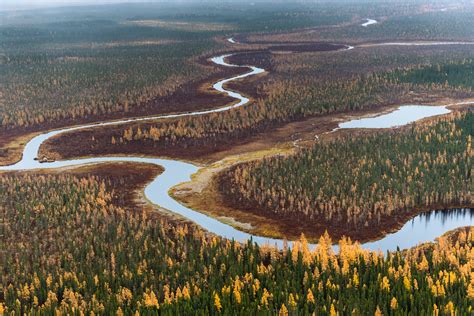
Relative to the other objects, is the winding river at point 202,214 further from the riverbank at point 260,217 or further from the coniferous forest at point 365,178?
the coniferous forest at point 365,178

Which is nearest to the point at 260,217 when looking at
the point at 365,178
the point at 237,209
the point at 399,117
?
the point at 237,209

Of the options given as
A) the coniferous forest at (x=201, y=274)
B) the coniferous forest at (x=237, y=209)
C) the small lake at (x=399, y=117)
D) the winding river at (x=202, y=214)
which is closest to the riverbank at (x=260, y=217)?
the coniferous forest at (x=237, y=209)

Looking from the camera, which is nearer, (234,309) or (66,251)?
(234,309)

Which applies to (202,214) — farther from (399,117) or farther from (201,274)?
(399,117)

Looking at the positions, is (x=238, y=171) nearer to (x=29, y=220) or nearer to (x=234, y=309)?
(x=29, y=220)

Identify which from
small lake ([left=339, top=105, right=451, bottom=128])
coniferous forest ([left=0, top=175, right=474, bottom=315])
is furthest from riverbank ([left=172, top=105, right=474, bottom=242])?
small lake ([left=339, top=105, right=451, bottom=128])

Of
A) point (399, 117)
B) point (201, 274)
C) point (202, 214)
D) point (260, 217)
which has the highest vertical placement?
point (399, 117)

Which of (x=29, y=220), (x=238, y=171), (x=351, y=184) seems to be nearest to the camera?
(x=29, y=220)

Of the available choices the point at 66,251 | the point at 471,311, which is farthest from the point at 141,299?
the point at 471,311

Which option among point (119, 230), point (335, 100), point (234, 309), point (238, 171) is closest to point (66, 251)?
point (119, 230)

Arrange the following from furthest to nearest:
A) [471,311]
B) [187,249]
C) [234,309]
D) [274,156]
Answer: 1. [274,156]
2. [187,249]
3. [234,309]
4. [471,311]

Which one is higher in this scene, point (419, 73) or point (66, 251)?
point (419, 73)
